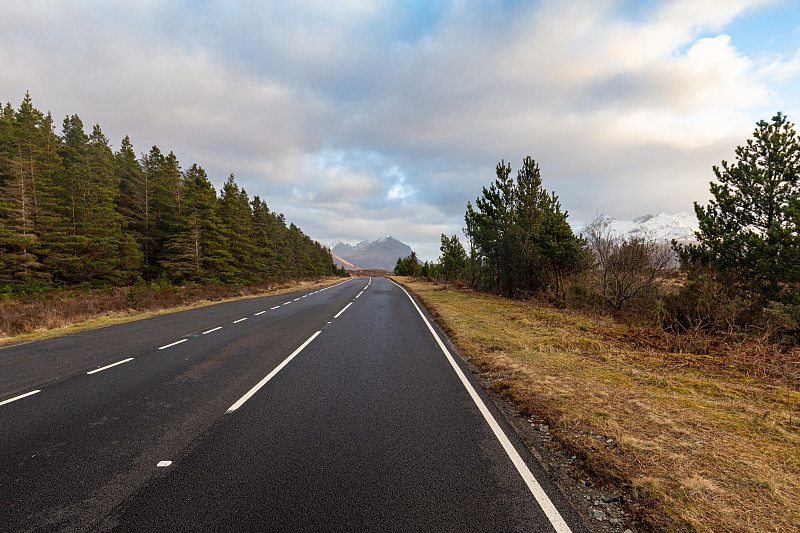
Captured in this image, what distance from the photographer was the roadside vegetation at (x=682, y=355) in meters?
2.90

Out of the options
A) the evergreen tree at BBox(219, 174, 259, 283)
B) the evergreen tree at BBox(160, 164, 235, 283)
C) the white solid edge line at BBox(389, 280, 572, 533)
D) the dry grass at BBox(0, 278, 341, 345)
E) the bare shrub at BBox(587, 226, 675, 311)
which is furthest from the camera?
the evergreen tree at BBox(219, 174, 259, 283)

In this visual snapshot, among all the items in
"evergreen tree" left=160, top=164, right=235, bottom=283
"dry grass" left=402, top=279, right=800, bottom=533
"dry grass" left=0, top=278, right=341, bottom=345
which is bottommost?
"dry grass" left=402, top=279, right=800, bottom=533

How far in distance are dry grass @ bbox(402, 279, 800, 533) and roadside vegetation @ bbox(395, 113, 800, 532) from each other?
17 millimetres

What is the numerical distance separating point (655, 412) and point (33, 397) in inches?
366

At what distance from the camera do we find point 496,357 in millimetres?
7551

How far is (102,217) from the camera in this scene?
97.0 feet

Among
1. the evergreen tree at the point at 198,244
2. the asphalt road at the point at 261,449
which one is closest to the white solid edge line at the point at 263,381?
the asphalt road at the point at 261,449

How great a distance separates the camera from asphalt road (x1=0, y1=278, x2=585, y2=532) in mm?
2543

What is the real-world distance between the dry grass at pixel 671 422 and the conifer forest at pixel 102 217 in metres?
33.1

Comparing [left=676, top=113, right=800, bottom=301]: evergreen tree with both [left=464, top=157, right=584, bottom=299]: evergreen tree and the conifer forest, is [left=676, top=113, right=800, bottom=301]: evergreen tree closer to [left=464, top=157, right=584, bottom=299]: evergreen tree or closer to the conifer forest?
[left=464, top=157, right=584, bottom=299]: evergreen tree

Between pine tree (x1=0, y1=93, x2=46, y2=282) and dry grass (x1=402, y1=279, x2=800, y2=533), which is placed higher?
pine tree (x1=0, y1=93, x2=46, y2=282)

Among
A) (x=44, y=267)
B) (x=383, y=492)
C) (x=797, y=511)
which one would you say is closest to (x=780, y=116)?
(x=797, y=511)

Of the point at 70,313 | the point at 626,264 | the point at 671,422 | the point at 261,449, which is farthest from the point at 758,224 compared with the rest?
the point at 70,313

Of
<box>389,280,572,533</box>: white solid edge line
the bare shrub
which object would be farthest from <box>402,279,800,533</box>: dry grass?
the bare shrub
